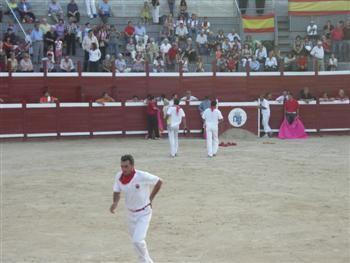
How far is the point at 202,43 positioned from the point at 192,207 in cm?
1388

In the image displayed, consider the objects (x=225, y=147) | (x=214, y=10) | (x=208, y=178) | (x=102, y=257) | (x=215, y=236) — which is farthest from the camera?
(x=214, y=10)

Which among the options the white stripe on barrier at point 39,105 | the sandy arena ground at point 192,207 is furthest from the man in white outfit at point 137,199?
the white stripe on barrier at point 39,105

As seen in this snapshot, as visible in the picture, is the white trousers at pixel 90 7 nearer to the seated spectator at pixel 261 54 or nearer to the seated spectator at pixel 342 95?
the seated spectator at pixel 261 54

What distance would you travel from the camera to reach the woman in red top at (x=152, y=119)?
862 inches

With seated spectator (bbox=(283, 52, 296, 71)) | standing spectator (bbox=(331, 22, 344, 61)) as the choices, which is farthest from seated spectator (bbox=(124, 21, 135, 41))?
standing spectator (bbox=(331, 22, 344, 61))

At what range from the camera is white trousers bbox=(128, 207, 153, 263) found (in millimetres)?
7273

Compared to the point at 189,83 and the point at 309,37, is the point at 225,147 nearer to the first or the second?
the point at 189,83

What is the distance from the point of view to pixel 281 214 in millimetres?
10609

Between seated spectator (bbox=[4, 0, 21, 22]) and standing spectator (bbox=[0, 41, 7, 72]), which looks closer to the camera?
standing spectator (bbox=[0, 41, 7, 72])

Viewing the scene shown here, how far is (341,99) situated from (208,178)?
1125 cm

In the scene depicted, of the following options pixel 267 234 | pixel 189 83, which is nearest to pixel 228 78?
pixel 189 83

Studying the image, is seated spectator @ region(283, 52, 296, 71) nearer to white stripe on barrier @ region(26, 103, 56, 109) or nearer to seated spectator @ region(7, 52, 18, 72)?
white stripe on barrier @ region(26, 103, 56, 109)

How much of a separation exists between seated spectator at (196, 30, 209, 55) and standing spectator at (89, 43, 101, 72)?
146 inches

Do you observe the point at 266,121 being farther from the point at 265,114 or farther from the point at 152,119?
the point at 152,119
